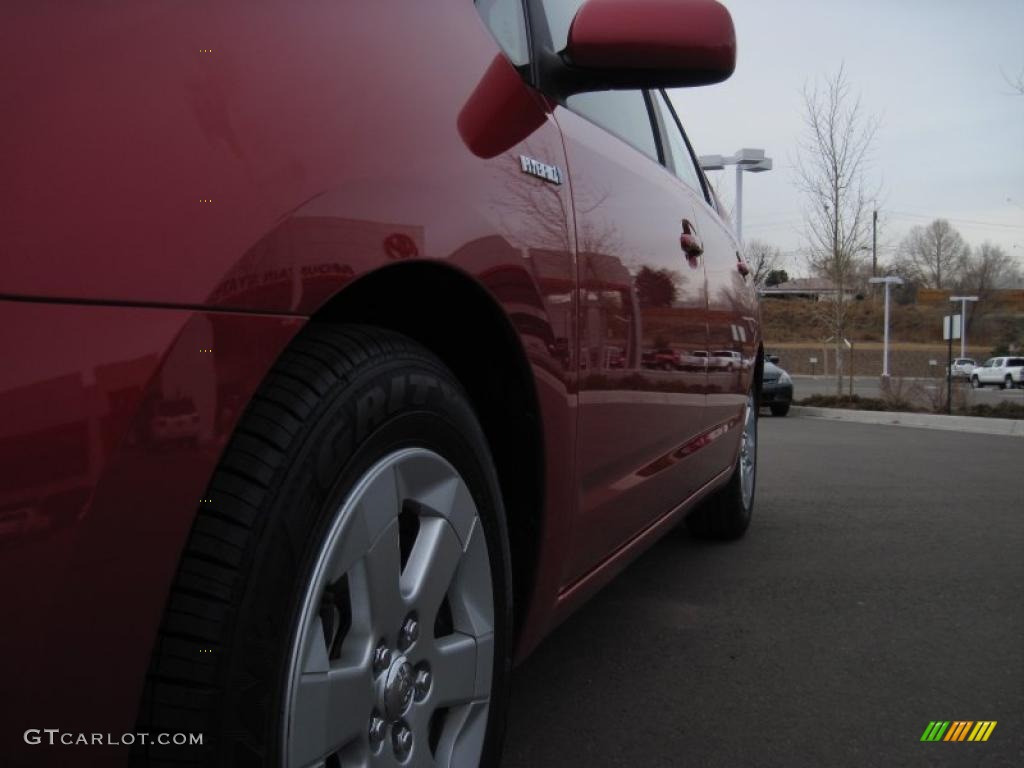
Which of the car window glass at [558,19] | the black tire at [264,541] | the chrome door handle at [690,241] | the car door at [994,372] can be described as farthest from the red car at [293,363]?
the car door at [994,372]

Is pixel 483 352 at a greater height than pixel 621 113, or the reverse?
pixel 621 113

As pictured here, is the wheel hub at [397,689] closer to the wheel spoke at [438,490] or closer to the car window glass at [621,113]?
the wheel spoke at [438,490]

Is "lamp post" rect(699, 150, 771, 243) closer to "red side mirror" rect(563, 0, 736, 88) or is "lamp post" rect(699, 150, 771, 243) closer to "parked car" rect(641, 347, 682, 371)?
"parked car" rect(641, 347, 682, 371)

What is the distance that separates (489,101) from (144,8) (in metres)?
0.68

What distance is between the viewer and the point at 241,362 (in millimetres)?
956

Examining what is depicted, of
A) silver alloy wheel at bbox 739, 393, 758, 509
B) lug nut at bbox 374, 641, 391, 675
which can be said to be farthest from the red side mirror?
silver alloy wheel at bbox 739, 393, 758, 509

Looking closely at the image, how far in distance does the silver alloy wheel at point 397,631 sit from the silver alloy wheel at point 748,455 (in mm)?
2846

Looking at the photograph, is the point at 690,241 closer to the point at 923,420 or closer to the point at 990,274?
the point at 923,420

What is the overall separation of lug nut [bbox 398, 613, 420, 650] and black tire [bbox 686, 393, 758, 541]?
2911 mm

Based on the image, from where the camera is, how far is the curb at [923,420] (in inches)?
475

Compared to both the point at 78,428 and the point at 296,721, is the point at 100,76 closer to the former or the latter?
the point at 78,428

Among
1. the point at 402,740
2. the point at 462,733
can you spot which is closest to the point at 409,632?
the point at 402,740

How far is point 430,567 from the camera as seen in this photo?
1.27 meters

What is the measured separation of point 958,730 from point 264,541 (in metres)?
1.89
